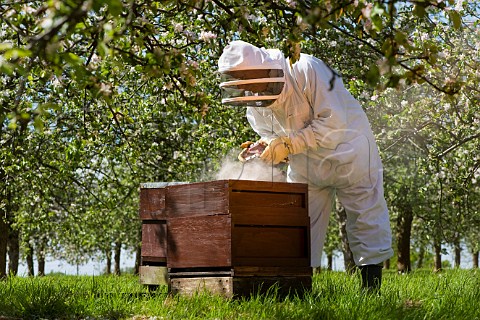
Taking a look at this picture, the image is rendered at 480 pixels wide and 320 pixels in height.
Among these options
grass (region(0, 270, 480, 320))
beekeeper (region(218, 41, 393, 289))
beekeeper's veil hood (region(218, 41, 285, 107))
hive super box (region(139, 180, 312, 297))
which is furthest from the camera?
beekeeper (region(218, 41, 393, 289))

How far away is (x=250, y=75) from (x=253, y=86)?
8 cm

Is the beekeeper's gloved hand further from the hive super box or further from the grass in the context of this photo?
the grass

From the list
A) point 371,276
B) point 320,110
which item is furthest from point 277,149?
point 371,276

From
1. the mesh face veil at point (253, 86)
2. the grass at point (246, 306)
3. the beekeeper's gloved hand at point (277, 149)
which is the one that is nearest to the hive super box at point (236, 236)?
the grass at point (246, 306)

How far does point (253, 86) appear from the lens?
5.11 metres

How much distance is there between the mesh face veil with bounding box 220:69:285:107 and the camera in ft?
16.6

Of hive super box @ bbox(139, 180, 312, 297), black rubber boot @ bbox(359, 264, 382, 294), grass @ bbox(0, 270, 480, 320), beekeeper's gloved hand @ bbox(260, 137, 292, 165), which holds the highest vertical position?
beekeeper's gloved hand @ bbox(260, 137, 292, 165)

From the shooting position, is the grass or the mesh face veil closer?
the grass

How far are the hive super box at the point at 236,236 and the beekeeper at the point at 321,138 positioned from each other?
0.32 m

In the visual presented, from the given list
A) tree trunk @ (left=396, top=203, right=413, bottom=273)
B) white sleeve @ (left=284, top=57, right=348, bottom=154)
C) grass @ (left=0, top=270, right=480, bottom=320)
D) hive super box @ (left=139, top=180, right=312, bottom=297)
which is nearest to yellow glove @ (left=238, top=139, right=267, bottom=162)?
white sleeve @ (left=284, top=57, right=348, bottom=154)

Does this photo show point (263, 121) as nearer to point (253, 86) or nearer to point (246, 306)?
point (253, 86)

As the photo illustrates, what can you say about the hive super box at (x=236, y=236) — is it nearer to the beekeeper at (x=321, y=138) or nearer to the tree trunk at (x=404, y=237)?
the beekeeper at (x=321, y=138)

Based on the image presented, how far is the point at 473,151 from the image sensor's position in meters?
9.74

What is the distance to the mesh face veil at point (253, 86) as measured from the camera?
→ 5070 mm
